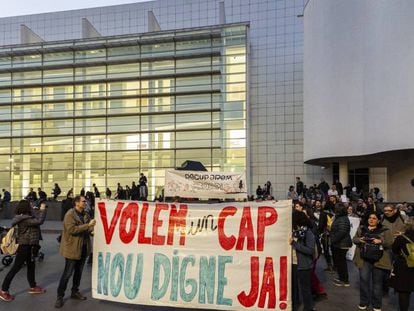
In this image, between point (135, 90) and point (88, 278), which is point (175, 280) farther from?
point (135, 90)

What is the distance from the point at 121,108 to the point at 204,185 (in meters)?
19.9

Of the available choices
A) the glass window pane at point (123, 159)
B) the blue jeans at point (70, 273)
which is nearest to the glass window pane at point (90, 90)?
the glass window pane at point (123, 159)

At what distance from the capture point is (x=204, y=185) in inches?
679

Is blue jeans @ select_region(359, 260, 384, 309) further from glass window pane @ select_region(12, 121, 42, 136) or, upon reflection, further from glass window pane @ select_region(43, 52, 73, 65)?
glass window pane @ select_region(12, 121, 42, 136)

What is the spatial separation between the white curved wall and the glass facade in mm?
7199

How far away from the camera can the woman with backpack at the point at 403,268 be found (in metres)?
5.87

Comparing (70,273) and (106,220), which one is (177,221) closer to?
(106,220)

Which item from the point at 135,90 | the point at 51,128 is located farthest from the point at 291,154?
the point at 51,128

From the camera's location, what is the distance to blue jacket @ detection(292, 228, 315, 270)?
19.6ft

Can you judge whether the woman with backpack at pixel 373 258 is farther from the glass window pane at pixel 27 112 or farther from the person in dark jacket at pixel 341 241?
the glass window pane at pixel 27 112

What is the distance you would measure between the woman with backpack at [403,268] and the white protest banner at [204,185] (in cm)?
1111

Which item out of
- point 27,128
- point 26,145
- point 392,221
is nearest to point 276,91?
point 27,128

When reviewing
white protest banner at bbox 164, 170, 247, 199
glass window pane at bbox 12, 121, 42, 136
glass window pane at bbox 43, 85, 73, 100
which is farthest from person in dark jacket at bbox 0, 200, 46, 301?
glass window pane at bbox 12, 121, 42, 136

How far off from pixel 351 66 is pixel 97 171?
2241cm
